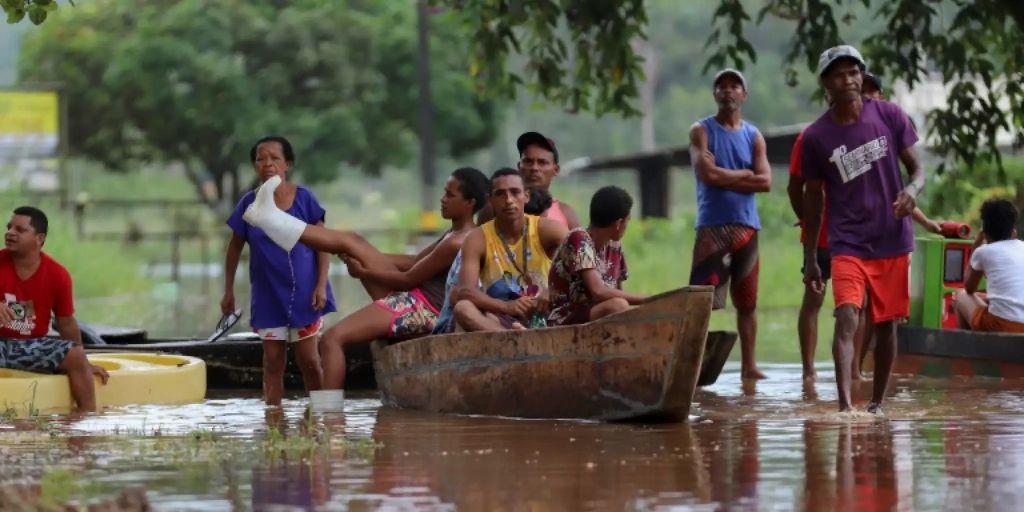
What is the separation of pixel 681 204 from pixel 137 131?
34.2 m

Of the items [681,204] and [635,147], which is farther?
[635,147]

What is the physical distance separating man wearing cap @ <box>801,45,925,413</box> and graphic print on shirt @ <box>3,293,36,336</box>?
4.32 metres

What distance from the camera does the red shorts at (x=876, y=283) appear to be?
11.5 metres

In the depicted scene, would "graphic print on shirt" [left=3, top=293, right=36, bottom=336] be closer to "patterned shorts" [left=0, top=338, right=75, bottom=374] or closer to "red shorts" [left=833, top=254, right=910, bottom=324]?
"patterned shorts" [left=0, top=338, right=75, bottom=374]

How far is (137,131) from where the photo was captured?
5522 cm

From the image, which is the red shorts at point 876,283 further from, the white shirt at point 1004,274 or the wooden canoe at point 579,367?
the white shirt at point 1004,274

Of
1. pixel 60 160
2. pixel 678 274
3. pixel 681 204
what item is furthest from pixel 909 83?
pixel 681 204

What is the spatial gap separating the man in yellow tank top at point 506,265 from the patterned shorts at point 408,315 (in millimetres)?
658

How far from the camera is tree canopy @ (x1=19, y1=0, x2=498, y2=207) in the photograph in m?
50.7

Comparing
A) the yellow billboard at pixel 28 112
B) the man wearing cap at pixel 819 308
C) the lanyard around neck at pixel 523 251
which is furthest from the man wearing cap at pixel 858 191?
the yellow billboard at pixel 28 112

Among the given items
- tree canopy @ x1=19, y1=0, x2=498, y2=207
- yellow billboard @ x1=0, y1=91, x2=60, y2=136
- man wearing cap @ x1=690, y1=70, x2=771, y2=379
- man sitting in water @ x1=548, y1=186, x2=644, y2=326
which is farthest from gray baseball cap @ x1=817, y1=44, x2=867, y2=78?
tree canopy @ x1=19, y1=0, x2=498, y2=207

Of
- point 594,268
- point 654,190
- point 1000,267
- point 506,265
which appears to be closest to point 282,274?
point 506,265

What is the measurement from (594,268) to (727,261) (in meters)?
3.53

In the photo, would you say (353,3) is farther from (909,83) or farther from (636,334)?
(636,334)
